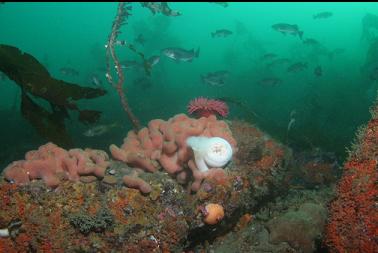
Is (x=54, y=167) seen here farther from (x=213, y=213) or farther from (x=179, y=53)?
(x=179, y=53)

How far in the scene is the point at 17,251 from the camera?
12.4 feet

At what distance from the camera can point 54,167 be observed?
163 inches

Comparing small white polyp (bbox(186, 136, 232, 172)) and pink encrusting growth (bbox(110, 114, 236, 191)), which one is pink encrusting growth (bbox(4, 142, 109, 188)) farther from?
small white polyp (bbox(186, 136, 232, 172))

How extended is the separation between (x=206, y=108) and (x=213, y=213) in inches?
68.8

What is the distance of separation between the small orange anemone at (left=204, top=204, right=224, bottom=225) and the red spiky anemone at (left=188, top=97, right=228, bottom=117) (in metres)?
1.61

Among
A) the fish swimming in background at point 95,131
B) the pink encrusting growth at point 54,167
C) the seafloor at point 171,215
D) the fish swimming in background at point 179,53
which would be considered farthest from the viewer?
the fish swimming in background at point 179,53

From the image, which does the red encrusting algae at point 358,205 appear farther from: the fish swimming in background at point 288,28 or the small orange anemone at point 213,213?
the fish swimming in background at point 288,28

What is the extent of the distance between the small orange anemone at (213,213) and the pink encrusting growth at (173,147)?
14.2 inches

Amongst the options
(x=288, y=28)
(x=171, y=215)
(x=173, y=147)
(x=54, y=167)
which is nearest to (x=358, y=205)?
(x=171, y=215)

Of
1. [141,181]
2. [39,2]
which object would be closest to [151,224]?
[141,181]

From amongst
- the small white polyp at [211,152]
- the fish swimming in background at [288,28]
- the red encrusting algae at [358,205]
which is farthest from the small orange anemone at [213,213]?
the fish swimming in background at [288,28]

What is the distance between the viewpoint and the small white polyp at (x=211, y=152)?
13.9 ft

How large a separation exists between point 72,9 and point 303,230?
119 meters

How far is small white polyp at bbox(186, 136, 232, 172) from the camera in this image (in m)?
4.24
